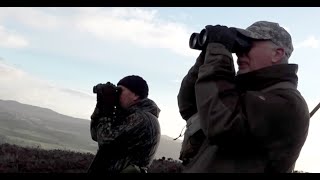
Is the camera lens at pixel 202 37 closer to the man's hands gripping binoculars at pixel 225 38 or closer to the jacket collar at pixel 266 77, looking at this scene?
the man's hands gripping binoculars at pixel 225 38

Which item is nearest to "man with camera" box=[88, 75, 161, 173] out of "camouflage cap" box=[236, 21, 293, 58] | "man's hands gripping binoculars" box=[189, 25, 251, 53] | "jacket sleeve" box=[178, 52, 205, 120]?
"jacket sleeve" box=[178, 52, 205, 120]

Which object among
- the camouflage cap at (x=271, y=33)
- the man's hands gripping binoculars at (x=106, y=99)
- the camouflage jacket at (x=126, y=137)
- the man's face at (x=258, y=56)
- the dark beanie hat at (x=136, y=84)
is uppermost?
the camouflage cap at (x=271, y=33)

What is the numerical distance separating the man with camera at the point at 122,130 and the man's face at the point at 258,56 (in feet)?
6.75

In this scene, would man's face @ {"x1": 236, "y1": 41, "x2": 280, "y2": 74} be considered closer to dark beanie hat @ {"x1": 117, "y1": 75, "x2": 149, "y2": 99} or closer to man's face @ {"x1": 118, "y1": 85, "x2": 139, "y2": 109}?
man's face @ {"x1": 118, "y1": 85, "x2": 139, "y2": 109}

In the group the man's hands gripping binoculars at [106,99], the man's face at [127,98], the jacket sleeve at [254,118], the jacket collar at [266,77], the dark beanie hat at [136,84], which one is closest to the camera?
the jacket sleeve at [254,118]

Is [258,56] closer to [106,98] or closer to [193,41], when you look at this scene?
[193,41]

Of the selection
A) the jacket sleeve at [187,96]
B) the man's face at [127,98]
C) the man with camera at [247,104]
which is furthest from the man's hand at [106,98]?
the man with camera at [247,104]

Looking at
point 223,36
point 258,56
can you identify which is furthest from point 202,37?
point 258,56

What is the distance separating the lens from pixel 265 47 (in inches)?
112

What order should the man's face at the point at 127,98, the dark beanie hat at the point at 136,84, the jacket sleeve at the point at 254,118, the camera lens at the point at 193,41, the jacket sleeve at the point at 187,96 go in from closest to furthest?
the jacket sleeve at the point at 254,118 → the camera lens at the point at 193,41 → the jacket sleeve at the point at 187,96 → the man's face at the point at 127,98 → the dark beanie hat at the point at 136,84

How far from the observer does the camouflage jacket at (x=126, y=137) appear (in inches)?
190

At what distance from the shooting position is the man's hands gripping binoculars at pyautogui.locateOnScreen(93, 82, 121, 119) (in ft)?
15.3
